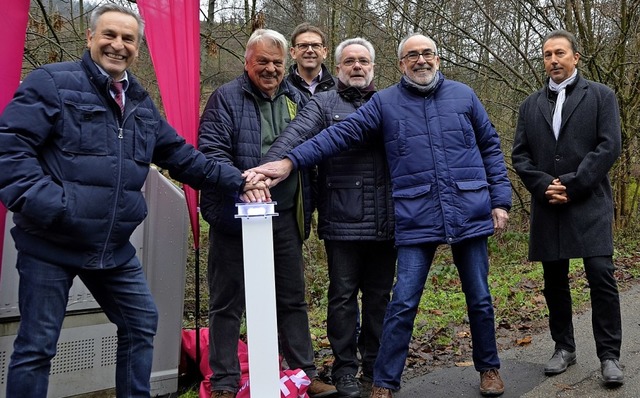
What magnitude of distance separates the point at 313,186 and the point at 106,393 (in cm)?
180

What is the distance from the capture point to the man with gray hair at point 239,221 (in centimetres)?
357

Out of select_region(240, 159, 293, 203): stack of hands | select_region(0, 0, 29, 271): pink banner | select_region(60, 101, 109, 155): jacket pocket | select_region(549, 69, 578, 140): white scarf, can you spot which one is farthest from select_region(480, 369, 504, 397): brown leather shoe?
select_region(0, 0, 29, 271): pink banner

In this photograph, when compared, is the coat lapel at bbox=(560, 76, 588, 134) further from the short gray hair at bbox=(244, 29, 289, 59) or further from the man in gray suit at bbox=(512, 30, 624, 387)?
the short gray hair at bbox=(244, 29, 289, 59)

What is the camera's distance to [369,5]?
11125 millimetres

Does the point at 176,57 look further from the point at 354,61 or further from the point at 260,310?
the point at 260,310

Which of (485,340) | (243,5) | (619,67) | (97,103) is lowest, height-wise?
(485,340)

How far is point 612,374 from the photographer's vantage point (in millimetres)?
3811

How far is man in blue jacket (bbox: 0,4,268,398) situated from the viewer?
260 centimetres

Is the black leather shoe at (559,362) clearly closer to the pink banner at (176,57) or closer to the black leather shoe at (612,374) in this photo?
the black leather shoe at (612,374)

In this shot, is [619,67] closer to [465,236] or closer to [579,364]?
[579,364]

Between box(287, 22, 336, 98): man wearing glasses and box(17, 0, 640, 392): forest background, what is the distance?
8.67 feet

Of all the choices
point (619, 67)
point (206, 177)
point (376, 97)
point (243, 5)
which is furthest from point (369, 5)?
point (206, 177)

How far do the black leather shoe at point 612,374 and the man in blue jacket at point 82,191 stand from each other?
2759mm

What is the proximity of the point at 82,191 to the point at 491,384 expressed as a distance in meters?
2.65
